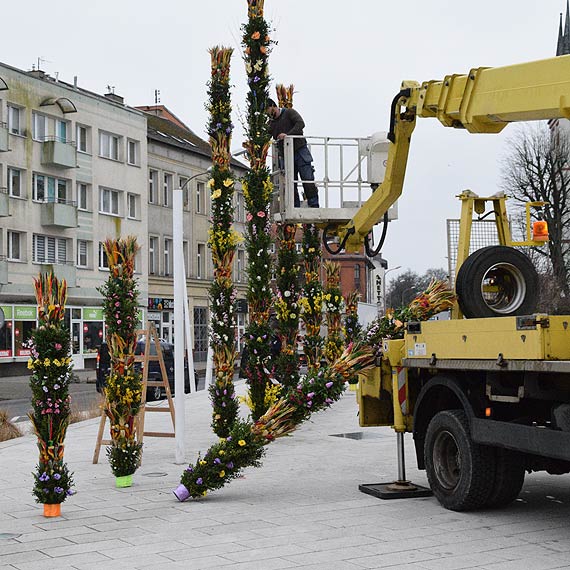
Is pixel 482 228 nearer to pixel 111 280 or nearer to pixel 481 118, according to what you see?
pixel 481 118

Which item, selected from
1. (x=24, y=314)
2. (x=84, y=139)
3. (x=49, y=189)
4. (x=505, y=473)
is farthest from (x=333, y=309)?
(x=84, y=139)

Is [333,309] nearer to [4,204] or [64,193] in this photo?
[4,204]

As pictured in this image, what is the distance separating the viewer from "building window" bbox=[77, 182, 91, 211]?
52237mm

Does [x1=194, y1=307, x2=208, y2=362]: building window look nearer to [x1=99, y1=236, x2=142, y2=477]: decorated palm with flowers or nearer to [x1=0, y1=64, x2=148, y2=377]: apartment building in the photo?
[x1=0, y1=64, x2=148, y2=377]: apartment building

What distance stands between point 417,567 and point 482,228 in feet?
13.5

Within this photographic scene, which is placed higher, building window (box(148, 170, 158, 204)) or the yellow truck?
building window (box(148, 170, 158, 204))

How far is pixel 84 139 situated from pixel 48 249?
6.65 m

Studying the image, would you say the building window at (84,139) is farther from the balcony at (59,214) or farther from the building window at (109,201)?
the balcony at (59,214)

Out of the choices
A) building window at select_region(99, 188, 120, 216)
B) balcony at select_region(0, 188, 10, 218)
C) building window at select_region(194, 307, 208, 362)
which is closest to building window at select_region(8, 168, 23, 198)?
balcony at select_region(0, 188, 10, 218)

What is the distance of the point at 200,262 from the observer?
6475cm

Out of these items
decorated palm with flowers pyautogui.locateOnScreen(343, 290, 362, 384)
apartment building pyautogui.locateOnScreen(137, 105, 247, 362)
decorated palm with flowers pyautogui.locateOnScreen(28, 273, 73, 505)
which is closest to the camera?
decorated palm with flowers pyautogui.locateOnScreen(28, 273, 73, 505)

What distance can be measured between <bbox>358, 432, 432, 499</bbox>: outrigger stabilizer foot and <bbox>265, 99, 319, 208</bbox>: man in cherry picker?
15.1 ft

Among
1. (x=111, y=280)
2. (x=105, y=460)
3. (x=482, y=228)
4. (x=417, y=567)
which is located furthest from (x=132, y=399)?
(x=417, y=567)

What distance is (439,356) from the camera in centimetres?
934
